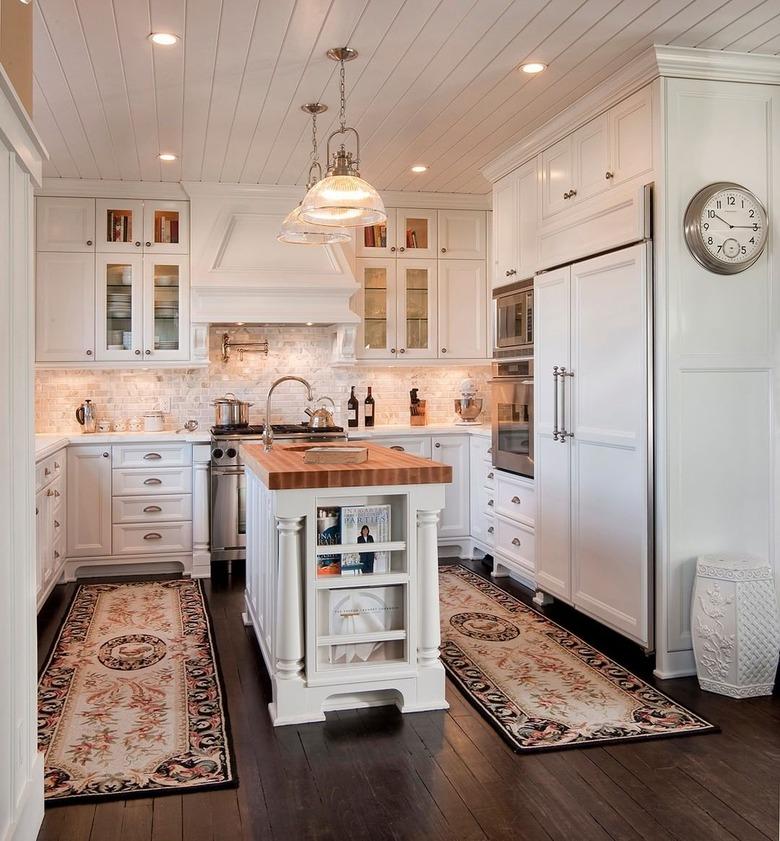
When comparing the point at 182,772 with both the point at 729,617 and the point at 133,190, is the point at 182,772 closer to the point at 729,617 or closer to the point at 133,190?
the point at 729,617

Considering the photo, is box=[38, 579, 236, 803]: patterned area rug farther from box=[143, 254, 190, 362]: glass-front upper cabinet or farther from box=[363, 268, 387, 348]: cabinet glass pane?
box=[363, 268, 387, 348]: cabinet glass pane

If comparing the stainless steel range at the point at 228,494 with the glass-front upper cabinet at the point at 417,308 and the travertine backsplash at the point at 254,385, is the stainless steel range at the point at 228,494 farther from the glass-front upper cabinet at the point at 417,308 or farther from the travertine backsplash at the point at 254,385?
the glass-front upper cabinet at the point at 417,308

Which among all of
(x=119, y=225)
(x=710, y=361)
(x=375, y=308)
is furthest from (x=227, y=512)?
(x=710, y=361)

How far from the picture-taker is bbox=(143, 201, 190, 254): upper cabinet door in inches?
229

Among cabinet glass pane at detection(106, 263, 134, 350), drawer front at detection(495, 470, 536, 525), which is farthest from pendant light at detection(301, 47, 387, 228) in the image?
cabinet glass pane at detection(106, 263, 134, 350)

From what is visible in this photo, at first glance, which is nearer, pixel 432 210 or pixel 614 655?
pixel 614 655

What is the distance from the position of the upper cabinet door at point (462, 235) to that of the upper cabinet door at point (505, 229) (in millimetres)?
1094

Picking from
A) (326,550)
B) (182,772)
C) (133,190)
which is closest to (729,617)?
(326,550)

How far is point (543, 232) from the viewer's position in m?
A: 4.55

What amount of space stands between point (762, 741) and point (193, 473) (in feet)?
12.4

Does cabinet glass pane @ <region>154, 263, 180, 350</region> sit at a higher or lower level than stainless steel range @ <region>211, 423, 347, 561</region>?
higher

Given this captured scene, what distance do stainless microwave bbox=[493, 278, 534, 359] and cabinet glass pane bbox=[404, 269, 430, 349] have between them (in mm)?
1140

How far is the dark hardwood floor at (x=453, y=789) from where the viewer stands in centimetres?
232

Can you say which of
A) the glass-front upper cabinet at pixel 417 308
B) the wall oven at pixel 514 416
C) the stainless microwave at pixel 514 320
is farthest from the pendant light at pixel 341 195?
the glass-front upper cabinet at pixel 417 308
